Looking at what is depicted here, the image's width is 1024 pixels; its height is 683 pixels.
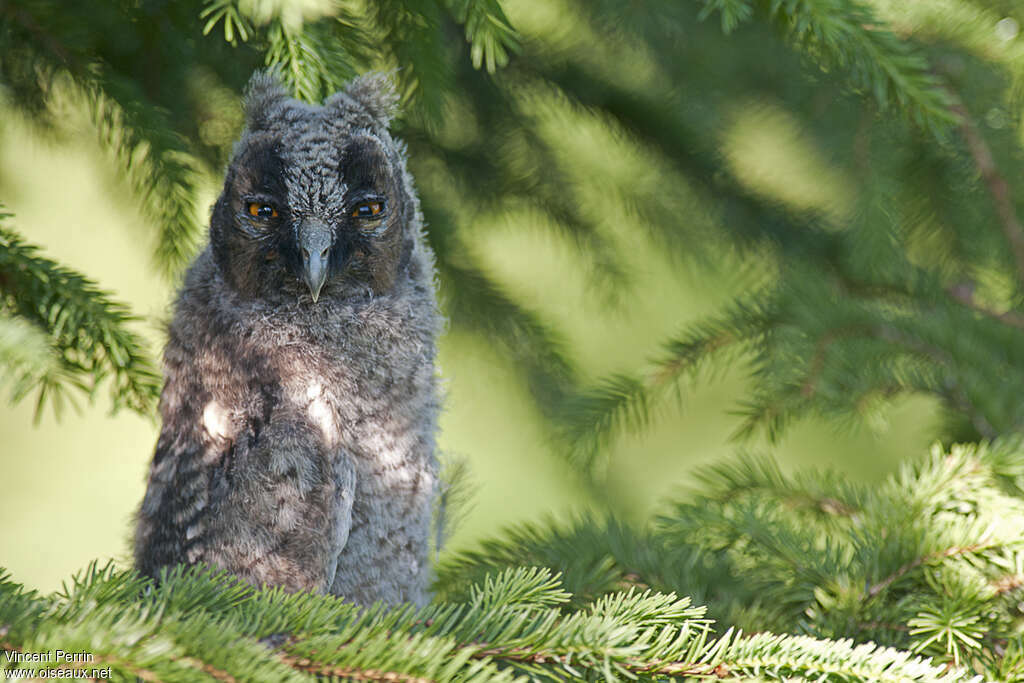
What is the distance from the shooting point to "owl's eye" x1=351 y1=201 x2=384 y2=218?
2.54 feet

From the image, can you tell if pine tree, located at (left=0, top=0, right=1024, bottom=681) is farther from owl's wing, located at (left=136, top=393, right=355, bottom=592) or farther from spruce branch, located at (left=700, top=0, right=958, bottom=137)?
owl's wing, located at (left=136, top=393, right=355, bottom=592)

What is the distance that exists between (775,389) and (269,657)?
32.2 inches

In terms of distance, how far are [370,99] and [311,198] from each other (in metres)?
0.12

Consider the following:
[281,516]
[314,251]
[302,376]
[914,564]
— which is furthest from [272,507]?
[914,564]

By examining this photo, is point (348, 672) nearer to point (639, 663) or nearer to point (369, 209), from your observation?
point (639, 663)

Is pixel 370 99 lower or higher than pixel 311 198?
higher

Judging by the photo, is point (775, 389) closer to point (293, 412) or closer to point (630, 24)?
point (630, 24)

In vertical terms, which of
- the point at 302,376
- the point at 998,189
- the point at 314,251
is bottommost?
the point at 302,376

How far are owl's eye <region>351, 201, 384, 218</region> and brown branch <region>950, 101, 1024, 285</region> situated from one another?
803 mm

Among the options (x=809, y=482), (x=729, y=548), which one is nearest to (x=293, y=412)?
(x=729, y=548)

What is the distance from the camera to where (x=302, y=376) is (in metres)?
0.78

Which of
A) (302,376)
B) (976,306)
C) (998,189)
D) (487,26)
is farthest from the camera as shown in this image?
(976,306)

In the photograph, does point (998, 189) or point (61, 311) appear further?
point (998, 189)

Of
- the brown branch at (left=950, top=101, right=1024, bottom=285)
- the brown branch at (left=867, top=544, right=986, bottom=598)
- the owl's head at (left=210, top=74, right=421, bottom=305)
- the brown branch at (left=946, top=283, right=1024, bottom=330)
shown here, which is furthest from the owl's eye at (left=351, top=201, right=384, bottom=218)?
the brown branch at (left=946, top=283, right=1024, bottom=330)
